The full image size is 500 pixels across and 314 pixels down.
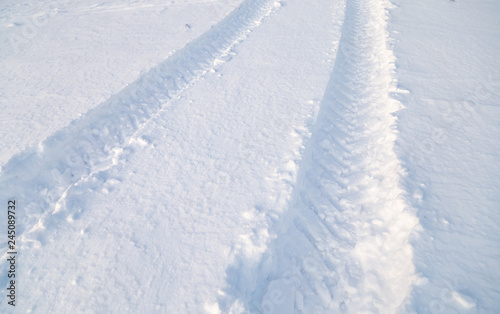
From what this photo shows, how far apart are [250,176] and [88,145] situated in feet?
6.81

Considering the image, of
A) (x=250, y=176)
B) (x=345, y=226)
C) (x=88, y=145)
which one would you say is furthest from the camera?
(x=88, y=145)

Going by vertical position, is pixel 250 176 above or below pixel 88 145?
above

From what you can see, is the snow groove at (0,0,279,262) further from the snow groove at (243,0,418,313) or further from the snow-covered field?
the snow groove at (243,0,418,313)

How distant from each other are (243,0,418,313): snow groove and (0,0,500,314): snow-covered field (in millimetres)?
15

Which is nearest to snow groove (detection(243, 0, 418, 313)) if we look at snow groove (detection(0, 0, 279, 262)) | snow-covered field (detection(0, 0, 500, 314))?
snow-covered field (detection(0, 0, 500, 314))

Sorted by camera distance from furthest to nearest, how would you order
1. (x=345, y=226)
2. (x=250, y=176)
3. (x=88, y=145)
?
(x=88, y=145) < (x=250, y=176) < (x=345, y=226)

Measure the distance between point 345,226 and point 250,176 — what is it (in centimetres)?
108

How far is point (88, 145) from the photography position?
10.2 feet

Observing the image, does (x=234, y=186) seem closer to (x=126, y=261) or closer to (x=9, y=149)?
(x=126, y=261)

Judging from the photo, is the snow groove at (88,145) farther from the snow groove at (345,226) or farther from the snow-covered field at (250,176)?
the snow groove at (345,226)

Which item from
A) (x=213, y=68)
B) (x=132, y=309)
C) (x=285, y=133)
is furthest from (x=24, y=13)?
(x=132, y=309)

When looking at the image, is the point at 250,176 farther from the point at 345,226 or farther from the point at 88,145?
the point at 88,145

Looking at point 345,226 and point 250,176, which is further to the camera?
point 250,176

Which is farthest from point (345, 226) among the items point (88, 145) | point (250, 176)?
point (88, 145)
